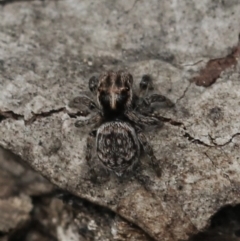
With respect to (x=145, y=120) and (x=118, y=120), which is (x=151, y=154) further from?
(x=118, y=120)

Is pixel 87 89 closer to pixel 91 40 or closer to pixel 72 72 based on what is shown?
pixel 72 72

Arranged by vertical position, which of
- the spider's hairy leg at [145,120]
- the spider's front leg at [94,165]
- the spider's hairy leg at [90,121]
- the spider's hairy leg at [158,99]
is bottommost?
the spider's front leg at [94,165]

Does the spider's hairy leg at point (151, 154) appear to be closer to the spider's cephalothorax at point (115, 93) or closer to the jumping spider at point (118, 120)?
the jumping spider at point (118, 120)

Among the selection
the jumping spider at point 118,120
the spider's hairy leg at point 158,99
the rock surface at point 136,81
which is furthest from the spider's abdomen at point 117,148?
the spider's hairy leg at point 158,99

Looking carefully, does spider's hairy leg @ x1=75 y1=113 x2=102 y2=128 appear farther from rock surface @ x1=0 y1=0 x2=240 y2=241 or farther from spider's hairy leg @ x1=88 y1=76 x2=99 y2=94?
spider's hairy leg @ x1=88 y1=76 x2=99 y2=94

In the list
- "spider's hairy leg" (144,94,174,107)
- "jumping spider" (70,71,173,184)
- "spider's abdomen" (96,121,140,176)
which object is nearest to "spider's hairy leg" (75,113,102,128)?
"jumping spider" (70,71,173,184)

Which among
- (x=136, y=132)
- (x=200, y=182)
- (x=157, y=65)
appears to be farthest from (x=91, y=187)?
(x=157, y=65)
